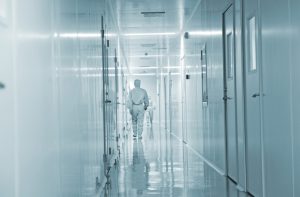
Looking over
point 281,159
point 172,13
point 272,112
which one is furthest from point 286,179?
point 172,13

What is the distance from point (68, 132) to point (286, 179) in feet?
6.20

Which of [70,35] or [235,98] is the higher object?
[70,35]

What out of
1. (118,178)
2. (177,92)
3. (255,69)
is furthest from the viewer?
(177,92)

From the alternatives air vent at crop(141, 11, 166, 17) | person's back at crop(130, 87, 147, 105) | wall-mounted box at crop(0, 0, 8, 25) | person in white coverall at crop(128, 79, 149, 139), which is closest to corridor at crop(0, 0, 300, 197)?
wall-mounted box at crop(0, 0, 8, 25)

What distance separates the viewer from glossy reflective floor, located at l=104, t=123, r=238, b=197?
5145 mm

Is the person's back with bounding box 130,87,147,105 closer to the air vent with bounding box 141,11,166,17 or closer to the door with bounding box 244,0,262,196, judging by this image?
the air vent with bounding box 141,11,166,17

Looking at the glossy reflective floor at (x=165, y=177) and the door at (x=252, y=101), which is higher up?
the door at (x=252, y=101)

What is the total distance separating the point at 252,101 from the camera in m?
4.58

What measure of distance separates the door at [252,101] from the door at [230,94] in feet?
1.78

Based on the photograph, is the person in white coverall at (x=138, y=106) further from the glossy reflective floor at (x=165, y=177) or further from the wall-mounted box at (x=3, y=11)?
the wall-mounted box at (x=3, y=11)

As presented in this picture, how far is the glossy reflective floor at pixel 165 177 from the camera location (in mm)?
5145

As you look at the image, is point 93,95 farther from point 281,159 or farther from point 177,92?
point 177,92

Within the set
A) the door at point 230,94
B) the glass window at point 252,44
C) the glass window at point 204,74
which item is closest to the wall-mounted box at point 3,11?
the glass window at point 252,44

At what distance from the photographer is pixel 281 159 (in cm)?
358
